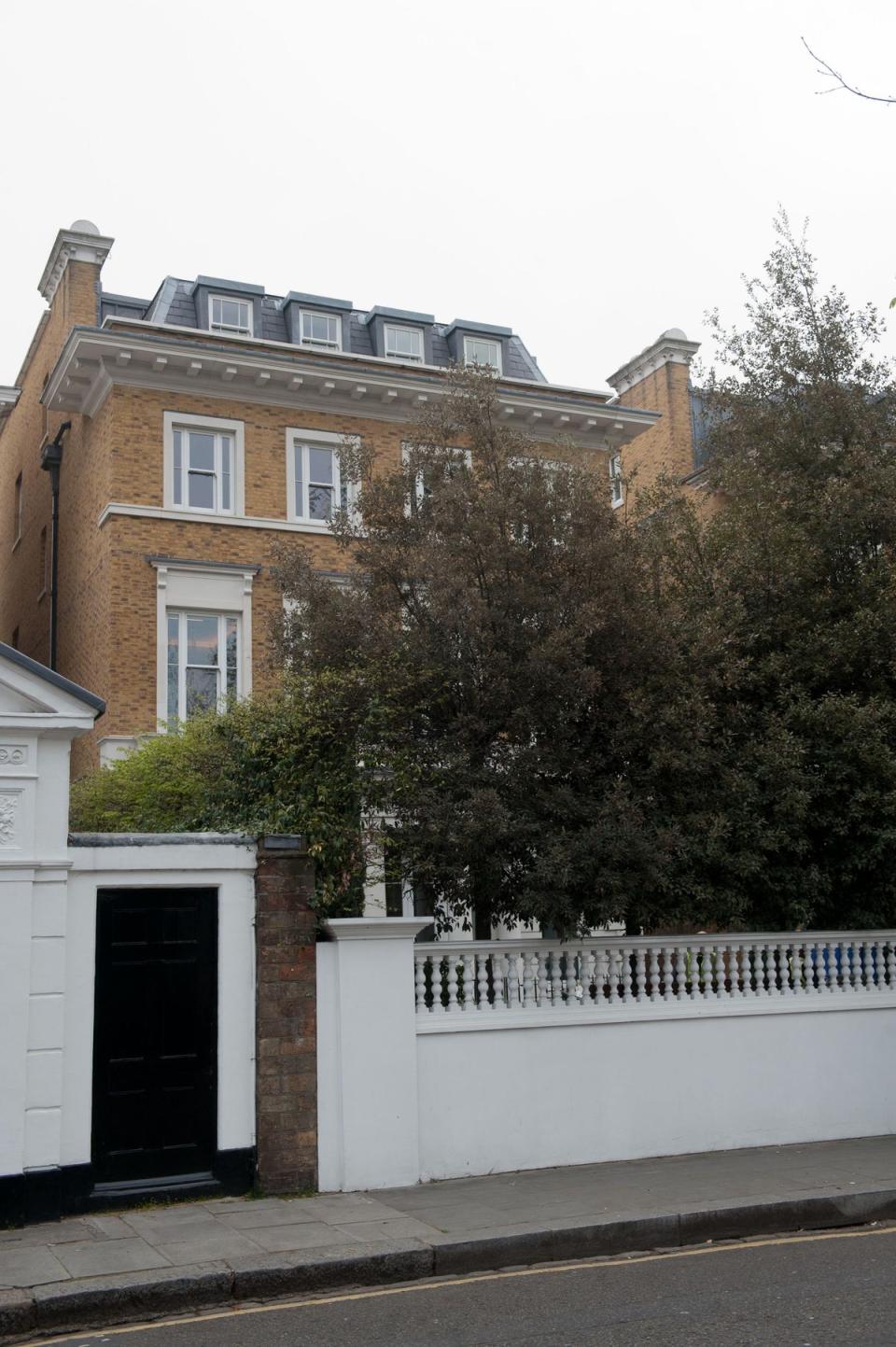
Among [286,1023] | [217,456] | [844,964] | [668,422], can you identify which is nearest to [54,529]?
[217,456]

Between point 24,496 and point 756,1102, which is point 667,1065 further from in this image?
point 24,496

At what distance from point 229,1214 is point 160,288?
21.7 meters

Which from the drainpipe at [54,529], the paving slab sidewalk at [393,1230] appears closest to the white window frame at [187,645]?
the drainpipe at [54,529]

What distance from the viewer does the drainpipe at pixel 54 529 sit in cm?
2516

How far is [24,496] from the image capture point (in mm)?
29578

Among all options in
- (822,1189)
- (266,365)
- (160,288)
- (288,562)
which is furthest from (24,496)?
(822,1189)

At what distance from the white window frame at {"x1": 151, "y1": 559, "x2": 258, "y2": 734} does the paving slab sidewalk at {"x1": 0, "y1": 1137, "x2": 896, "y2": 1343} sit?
12.7 meters

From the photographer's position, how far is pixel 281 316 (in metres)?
26.9

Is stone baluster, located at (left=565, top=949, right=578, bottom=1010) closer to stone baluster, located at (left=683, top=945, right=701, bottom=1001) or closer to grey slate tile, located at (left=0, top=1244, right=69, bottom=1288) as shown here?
stone baluster, located at (left=683, top=945, right=701, bottom=1001)

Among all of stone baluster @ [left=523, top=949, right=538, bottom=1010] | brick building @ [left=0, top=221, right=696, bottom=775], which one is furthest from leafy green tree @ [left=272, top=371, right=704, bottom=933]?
brick building @ [left=0, top=221, right=696, bottom=775]

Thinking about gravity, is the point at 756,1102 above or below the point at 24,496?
below

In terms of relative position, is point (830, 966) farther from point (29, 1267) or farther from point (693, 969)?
point (29, 1267)

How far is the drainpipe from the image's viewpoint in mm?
25156

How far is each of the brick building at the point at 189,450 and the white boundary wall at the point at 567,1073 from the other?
1061 centimetres
